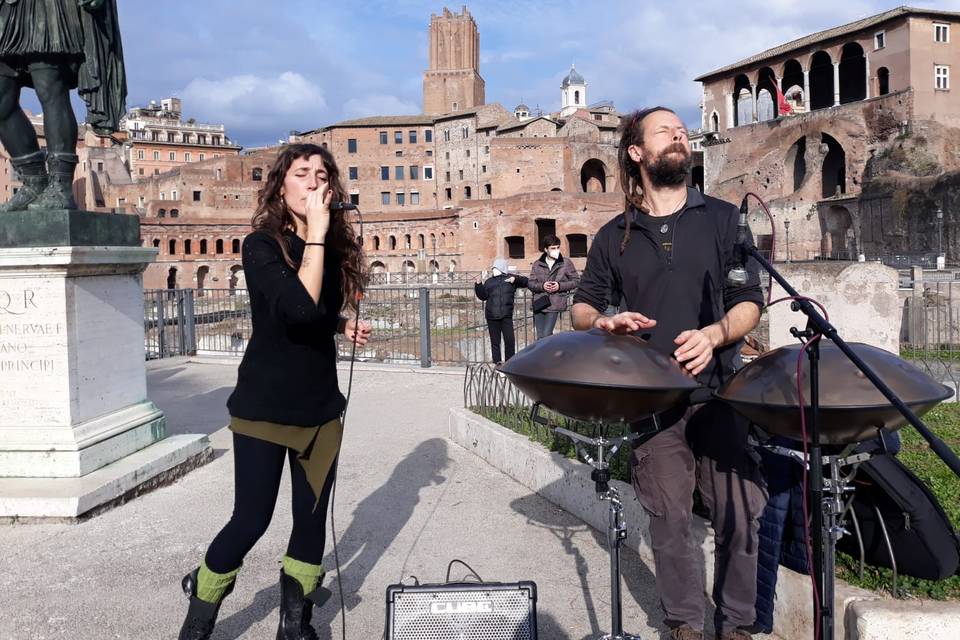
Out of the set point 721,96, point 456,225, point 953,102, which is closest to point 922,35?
point 953,102

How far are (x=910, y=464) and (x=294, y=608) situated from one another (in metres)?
3.71

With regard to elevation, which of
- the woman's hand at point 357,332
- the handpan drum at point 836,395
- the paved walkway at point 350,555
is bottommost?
the paved walkway at point 350,555

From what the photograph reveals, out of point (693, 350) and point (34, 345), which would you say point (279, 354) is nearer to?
point (693, 350)

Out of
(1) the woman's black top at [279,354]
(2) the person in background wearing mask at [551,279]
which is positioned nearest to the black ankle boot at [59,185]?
(1) the woman's black top at [279,354]

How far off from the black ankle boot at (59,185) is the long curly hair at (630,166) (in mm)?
3440

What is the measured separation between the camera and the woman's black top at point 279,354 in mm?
2441

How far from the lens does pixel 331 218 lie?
268cm

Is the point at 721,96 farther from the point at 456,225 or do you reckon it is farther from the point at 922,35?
the point at 456,225

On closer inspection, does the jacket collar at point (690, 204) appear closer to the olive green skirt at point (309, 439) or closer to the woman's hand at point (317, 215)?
the woman's hand at point (317, 215)

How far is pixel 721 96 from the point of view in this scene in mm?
52250

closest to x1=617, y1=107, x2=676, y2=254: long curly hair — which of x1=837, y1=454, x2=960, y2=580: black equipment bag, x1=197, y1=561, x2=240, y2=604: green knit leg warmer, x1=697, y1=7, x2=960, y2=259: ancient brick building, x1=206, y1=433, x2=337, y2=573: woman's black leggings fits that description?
x1=837, y1=454, x2=960, y2=580: black equipment bag

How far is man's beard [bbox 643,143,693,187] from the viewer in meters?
2.60

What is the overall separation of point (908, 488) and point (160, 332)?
1105cm

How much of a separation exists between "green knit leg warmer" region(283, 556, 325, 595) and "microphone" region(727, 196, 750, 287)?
68.3 inches
